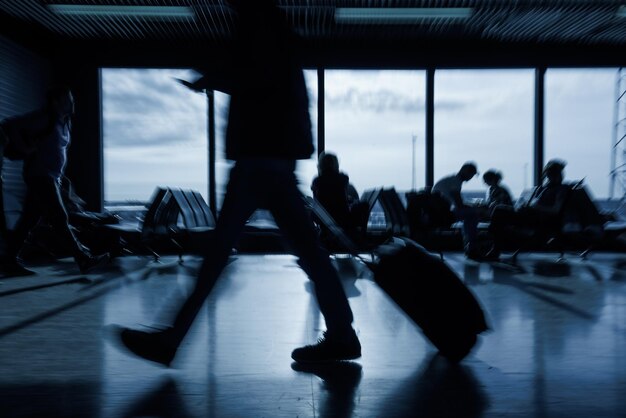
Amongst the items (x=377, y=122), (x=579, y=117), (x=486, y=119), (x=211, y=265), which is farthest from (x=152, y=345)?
(x=579, y=117)

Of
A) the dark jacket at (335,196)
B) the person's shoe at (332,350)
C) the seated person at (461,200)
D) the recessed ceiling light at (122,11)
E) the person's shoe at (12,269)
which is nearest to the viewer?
the person's shoe at (332,350)

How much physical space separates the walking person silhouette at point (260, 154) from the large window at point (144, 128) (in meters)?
5.75

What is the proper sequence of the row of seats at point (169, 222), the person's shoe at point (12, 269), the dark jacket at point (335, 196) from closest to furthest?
1. the person's shoe at point (12, 269)
2. the dark jacket at point (335, 196)
3. the row of seats at point (169, 222)

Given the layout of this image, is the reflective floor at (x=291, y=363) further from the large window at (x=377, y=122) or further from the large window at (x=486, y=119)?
the large window at (x=486, y=119)

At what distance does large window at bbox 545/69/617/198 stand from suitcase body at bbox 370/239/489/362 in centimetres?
693

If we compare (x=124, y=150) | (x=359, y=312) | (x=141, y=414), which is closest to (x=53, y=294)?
(x=359, y=312)

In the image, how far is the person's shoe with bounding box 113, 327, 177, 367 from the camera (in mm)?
1682

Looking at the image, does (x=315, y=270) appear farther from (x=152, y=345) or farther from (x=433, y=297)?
(x=152, y=345)

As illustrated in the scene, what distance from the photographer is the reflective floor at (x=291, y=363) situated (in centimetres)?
148

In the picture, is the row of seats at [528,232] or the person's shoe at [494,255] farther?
the person's shoe at [494,255]

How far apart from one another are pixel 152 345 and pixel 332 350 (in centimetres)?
65

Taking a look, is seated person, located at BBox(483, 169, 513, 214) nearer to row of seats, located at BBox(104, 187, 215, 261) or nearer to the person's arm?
the person's arm

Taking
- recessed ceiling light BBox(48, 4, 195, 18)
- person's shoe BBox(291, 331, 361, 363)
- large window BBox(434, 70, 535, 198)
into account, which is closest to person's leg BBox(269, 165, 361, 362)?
person's shoe BBox(291, 331, 361, 363)

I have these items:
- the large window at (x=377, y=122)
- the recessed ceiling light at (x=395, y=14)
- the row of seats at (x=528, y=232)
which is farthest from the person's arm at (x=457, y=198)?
the recessed ceiling light at (x=395, y=14)
